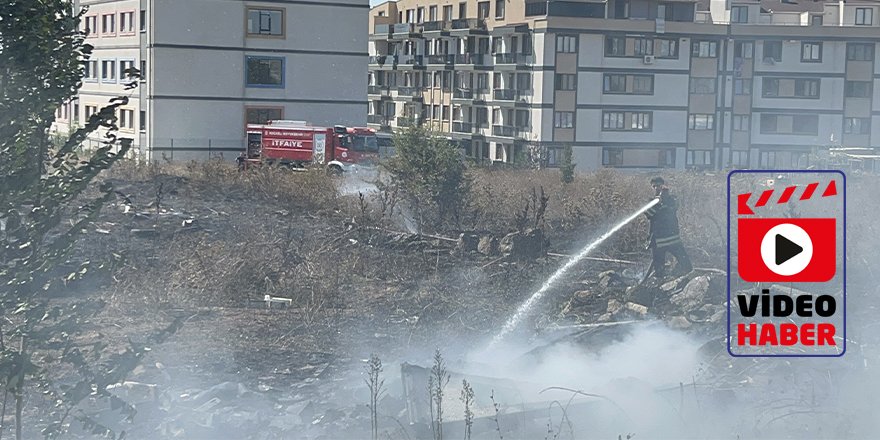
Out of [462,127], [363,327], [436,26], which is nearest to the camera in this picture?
[363,327]

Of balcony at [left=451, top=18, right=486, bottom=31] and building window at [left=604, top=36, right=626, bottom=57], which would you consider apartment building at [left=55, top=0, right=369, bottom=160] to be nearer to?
building window at [left=604, top=36, right=626, bottom=57]

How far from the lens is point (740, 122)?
4756cm

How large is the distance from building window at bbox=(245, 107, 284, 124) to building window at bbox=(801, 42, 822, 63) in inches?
932

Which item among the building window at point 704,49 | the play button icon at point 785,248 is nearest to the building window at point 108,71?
the building window at point 704,49

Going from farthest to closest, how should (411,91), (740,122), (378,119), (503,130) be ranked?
(378,119) < (411,91) < (740,122) < (503,130)

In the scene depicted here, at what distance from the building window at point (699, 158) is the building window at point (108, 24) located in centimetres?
2334

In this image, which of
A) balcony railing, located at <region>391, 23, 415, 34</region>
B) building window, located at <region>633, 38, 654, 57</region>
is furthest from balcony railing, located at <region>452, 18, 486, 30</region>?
building window, located at <region>633, 38, 654, 57</region>

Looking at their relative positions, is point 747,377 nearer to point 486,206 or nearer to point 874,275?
point 874,275

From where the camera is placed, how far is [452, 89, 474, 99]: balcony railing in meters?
49.8

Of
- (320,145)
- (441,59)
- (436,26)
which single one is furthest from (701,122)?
(320,145)

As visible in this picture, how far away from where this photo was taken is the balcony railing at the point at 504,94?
46.3 metres

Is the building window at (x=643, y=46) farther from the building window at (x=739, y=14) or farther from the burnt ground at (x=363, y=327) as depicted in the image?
the burnt ground at (x=363, y=327)

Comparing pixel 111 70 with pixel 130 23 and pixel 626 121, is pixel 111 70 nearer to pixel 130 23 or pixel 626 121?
pixel 130 23

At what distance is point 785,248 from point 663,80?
3698 cm
